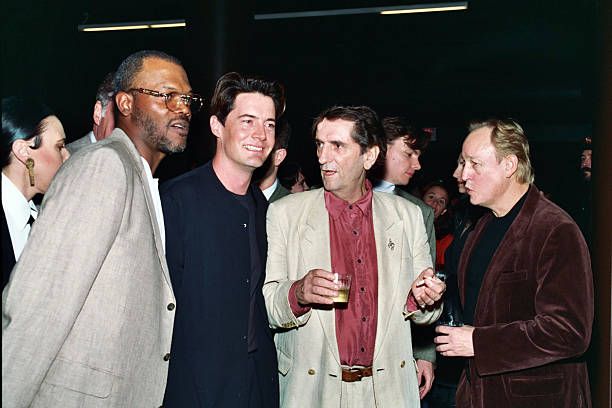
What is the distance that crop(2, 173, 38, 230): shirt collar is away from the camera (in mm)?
2910

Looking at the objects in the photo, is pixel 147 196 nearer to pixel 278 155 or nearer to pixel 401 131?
pixel 278 155

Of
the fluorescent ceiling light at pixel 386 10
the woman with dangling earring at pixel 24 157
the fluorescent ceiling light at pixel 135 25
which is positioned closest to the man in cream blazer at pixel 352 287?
the woman with dangling earring at pixel 24 157

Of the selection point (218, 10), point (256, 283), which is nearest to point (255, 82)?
point (256, 283)

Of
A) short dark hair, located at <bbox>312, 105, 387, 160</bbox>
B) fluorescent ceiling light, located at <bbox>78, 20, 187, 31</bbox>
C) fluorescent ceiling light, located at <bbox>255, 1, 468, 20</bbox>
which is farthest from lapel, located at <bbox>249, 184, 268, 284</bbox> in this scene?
fluorescent ceiling light, located at <bbox>78, 20, 187, 31</bbox>

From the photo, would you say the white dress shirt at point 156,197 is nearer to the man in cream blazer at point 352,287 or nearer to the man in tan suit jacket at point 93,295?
the man in tan suit jacket at point 93,295

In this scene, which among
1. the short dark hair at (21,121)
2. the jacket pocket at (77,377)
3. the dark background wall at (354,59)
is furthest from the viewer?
the dark background wall at (354,59)

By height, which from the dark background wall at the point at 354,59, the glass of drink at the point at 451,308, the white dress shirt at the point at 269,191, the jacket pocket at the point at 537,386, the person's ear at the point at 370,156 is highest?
the dark background wall at the point at 354,59

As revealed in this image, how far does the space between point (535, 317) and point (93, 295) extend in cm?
181

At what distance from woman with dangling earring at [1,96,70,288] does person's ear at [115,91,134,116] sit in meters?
0.50

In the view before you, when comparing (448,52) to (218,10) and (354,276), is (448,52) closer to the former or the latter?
(218,10)

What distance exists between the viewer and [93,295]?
7.79 ft

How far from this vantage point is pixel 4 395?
2.16 meters

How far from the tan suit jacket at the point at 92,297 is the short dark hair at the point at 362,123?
47.1 inches

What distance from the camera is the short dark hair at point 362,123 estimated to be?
342 cm
